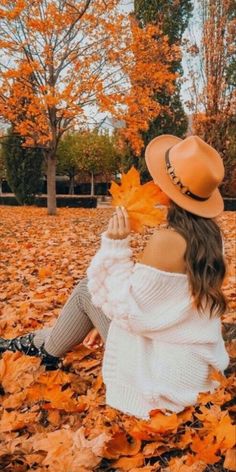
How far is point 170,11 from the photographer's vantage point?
20016 mm

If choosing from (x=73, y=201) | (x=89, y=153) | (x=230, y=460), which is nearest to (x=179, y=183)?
Answer: (x=230, y=460)

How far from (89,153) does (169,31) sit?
13.8 meters

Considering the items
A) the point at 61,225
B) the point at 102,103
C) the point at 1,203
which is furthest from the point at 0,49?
the point at 1,203

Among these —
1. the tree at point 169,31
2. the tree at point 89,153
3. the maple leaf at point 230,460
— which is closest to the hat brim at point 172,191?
the maple leaf at point 230,460

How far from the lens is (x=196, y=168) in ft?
6.33

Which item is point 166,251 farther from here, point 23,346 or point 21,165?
point 21,165

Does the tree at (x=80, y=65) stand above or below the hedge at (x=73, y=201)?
above

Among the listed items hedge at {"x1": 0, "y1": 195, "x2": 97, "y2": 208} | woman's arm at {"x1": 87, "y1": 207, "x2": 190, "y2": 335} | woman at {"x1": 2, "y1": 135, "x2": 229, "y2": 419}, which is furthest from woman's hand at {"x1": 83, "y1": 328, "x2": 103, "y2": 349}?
hedge at {"x1": 0, "y1": 195, "x2": 97, "y2": 208}

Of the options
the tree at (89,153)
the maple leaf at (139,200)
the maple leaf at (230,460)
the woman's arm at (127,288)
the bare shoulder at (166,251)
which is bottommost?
the maple leaf at (230,460)

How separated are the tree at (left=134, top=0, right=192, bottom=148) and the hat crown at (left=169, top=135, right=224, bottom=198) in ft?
56.3

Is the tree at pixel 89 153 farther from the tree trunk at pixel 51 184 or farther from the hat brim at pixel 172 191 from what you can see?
the hat brim at pixel 172 191

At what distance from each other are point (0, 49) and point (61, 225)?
539cm

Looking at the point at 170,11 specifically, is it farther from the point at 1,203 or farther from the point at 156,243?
the point at 156,243

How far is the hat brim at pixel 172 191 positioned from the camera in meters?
1.94
